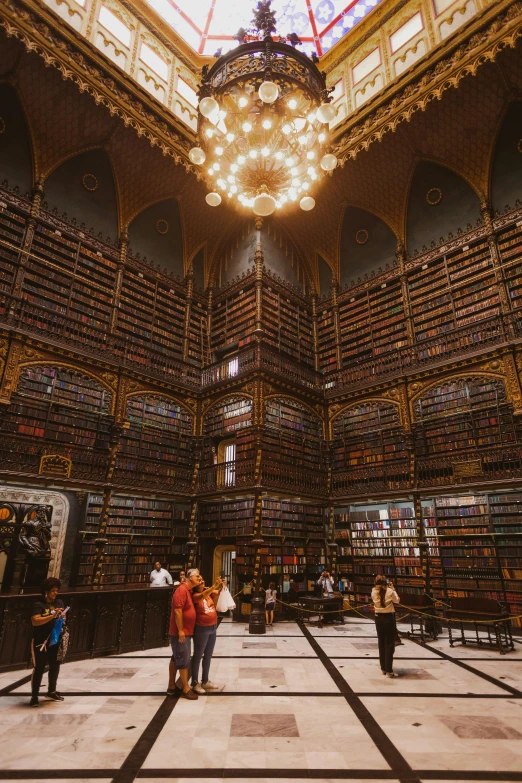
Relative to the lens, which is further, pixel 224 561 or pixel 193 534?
pixel 224 561

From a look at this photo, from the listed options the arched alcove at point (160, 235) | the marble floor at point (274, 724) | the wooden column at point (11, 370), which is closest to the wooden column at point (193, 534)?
the marble floor at point (274, 724)

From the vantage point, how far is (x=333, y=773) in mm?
2658

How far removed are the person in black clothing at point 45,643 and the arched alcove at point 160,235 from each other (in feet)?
35.9

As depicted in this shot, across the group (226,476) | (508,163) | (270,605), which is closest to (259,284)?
(226,476)

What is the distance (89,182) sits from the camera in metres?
12.1

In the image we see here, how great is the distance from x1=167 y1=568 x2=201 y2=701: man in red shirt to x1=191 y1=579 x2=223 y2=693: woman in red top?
94 mm

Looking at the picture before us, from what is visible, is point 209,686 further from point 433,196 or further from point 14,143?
point 433,196

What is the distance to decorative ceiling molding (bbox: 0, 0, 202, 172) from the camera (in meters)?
8.92

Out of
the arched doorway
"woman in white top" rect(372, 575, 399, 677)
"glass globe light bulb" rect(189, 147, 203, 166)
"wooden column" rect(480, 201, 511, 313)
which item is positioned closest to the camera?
"woman in white top" rect(372, 575, 399, 677)

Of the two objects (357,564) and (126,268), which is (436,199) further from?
(357,564)

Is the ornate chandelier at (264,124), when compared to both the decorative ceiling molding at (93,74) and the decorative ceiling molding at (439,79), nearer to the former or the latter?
the decorative ceiling molding at (93,74)

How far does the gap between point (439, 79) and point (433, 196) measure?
3.06 m

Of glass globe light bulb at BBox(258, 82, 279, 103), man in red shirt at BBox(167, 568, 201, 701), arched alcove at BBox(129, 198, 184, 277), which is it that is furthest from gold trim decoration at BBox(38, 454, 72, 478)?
glass globe light bulb at BBox(258, 82, 279, 103)

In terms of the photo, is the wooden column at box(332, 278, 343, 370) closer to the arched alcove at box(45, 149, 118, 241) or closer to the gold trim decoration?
the arched alcove at box(45, 149, 118, 241)
